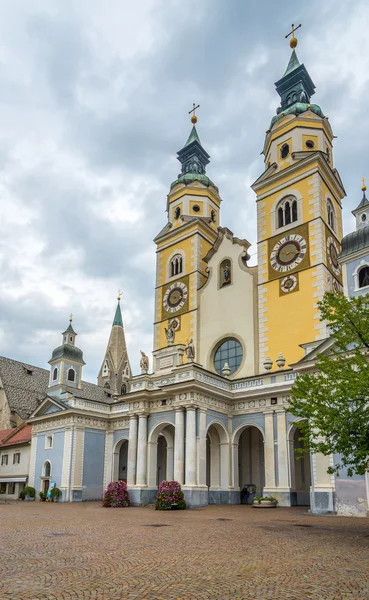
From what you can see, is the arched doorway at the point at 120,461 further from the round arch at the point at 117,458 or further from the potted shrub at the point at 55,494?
the potted shrub at the point at 55,494

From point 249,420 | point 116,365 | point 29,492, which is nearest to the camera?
point 249,420

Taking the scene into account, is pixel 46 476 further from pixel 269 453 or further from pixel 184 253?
pixel 184 253

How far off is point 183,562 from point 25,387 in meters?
52.1

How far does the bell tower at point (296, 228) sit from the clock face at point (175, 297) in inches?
296

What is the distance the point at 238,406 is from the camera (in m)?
31.8

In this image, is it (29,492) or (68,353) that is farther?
(68,353)

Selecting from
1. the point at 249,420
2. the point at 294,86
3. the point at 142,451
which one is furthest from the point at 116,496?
the point at 294,86

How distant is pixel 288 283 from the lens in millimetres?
34531

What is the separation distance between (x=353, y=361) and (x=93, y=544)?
848 cm

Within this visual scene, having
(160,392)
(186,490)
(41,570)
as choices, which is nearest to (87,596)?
(41,570)

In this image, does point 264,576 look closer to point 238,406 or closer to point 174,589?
point 174,589

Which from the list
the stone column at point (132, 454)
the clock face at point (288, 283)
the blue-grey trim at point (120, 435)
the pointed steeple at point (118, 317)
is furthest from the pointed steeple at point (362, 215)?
the pointed steeple at point (118, 317)

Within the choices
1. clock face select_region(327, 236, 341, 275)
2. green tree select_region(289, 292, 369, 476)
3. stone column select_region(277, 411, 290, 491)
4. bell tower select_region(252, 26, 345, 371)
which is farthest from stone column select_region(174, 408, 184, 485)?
green tree select_region(289, 292, 369, 476)

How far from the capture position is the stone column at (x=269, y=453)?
1128 inches
